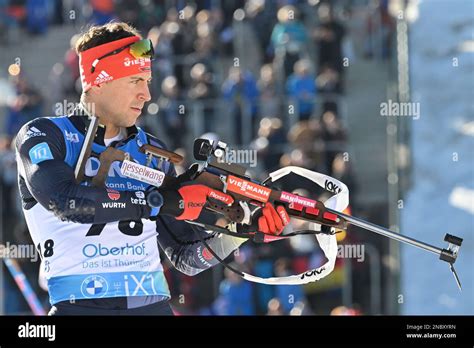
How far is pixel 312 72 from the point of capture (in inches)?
513

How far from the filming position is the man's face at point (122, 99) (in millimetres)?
5379

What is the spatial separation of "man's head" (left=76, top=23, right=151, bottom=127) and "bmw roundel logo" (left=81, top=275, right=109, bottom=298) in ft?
2.28

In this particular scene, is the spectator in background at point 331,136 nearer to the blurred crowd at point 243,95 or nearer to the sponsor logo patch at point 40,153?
the blurred crowd at point 243,95

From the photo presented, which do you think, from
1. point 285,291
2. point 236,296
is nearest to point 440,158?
point 285,291

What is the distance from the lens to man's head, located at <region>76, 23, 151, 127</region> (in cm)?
539

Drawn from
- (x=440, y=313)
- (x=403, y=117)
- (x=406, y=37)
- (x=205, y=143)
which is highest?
(x=406, y=37)

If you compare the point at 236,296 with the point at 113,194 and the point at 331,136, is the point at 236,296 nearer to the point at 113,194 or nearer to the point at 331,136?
the point at 331,136

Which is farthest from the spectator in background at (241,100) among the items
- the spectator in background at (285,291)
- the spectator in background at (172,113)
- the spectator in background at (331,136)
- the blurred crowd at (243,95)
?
the spectator in background at (285,291)

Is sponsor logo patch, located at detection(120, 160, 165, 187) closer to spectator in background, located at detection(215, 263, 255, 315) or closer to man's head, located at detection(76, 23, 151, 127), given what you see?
man's head, located at detection(76, 23, 151, 127)

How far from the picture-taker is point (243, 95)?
1273cm

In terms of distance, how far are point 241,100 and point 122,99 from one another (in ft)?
24.1

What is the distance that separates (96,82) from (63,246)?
0.77 metres
